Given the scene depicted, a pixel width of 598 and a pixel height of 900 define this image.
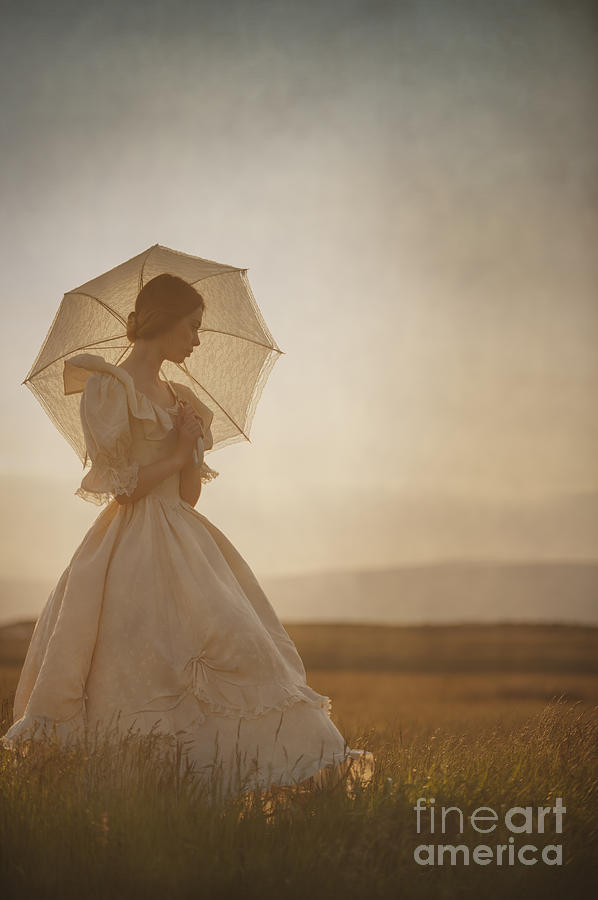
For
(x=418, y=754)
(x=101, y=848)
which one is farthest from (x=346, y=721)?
(x=101, y=848)

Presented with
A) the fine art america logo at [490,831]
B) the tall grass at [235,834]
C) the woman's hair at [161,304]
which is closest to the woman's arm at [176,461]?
the woman's hair at [161,304]

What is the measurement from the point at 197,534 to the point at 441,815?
61.9 inches

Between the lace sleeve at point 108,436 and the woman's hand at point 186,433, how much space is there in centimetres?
22

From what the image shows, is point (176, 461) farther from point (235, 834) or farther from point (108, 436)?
point (235, 834)

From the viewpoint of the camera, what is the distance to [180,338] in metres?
3.82

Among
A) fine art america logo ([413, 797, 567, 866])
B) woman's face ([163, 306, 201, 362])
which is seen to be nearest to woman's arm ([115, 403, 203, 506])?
woman's face ([163, 306, 201, 362])

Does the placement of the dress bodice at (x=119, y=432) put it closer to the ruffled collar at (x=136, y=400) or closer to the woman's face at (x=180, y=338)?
the ruffled collar at (x=136, y=400)

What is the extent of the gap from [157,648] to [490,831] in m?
1.51

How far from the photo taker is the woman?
317 centimetres

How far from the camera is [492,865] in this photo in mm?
2881

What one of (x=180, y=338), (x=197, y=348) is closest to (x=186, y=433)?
(x=180, y=338)

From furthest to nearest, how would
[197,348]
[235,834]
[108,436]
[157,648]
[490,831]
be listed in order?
[197,348] < [108,436] < [157,648] < [490,831] < [235,834]

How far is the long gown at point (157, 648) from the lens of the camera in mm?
3154

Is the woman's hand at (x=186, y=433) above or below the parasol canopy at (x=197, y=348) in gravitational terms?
below
